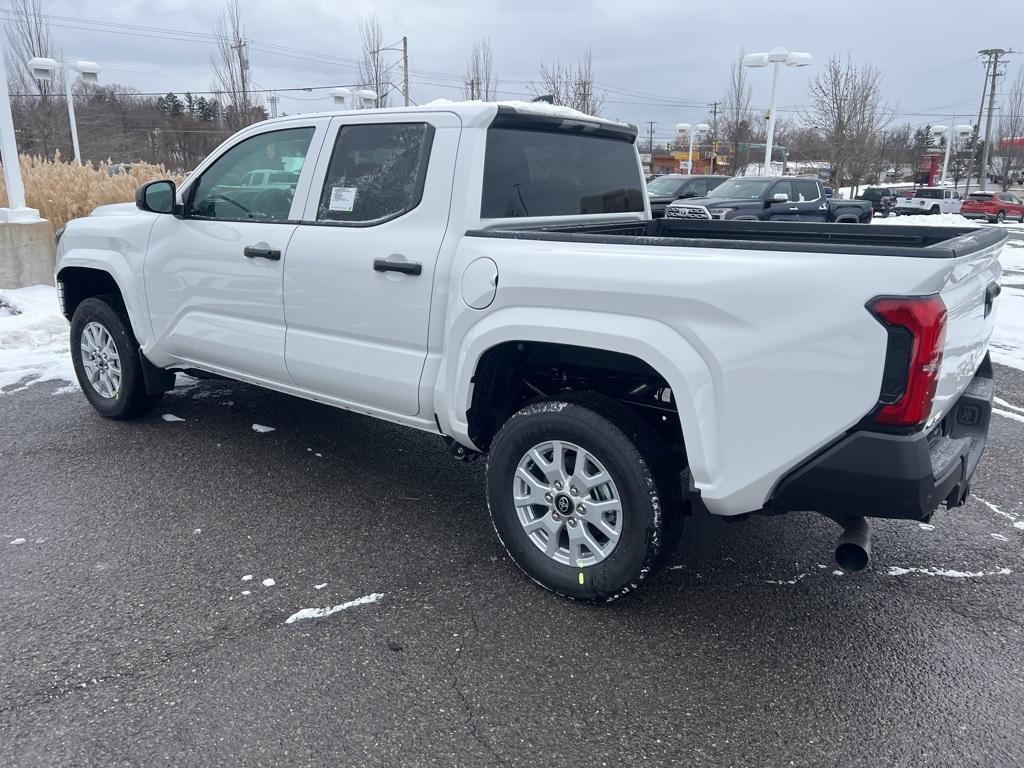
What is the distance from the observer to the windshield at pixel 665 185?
21516mm

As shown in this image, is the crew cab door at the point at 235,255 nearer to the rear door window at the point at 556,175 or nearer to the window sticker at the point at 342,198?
the window sticker at the point at 342,198

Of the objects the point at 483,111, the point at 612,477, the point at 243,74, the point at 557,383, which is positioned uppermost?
the point at 243,74

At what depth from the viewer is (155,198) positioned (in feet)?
15.0

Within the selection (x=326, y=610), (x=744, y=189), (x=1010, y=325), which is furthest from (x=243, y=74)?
(x=326, y=610)

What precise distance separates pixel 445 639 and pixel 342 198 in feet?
6.98

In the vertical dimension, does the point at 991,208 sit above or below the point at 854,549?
below

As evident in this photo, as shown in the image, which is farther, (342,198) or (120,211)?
(120,211)

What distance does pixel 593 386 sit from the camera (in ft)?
11.7

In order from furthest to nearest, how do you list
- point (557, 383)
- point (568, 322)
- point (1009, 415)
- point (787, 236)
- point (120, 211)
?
point (1009, 415)
point (120, 211)
point (787, 236)
point (557, 383)
point (568, 322)

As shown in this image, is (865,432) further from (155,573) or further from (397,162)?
(155,573)

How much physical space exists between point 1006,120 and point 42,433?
7932 centimetres

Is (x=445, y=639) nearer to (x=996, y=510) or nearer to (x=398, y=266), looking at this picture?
(x=398, y=266)


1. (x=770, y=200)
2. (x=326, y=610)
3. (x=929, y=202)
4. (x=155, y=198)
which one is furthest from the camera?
(x=929, y=202)

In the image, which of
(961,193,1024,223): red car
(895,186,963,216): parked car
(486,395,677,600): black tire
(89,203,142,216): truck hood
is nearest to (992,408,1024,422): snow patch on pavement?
(486,395,677,600): black tire
